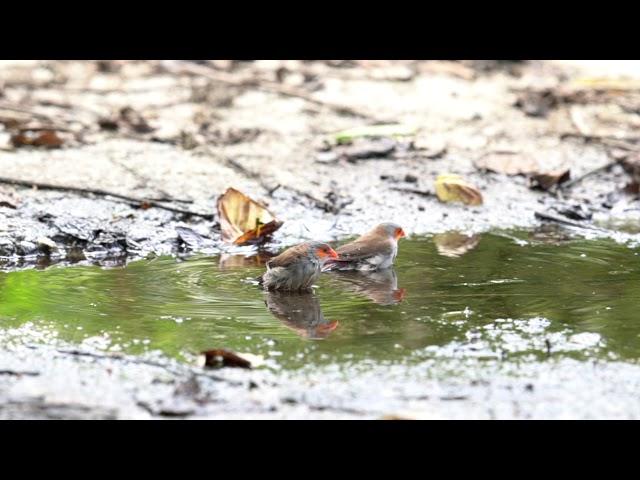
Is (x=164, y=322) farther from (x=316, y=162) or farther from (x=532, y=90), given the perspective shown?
(x=532, y=90)

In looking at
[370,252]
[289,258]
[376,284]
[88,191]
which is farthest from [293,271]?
[88,191]

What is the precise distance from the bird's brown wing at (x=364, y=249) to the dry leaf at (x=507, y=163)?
Answer: 287 centimetres

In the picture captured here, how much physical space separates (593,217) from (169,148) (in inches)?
151

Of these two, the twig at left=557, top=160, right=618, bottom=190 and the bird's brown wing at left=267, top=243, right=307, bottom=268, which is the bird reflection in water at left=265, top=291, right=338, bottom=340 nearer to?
the bird's brown wing at left=267, top=243, right=307, bottom=268

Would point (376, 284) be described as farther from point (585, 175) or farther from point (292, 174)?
point (585, 175)

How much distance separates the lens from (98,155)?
9570mm

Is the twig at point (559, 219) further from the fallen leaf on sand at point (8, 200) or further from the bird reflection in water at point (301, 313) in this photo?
the fallen leaf on sand at point (8, 200)

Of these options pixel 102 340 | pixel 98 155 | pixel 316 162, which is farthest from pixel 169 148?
pixel 102 340

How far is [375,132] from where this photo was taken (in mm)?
10477

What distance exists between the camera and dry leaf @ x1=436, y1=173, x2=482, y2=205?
30.0 feet

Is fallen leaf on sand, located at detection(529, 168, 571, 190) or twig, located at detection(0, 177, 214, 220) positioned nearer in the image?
twig, located at detection(0, 177, 214, 220)

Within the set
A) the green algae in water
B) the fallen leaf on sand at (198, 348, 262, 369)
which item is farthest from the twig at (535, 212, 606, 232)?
the fallen leaf on sand at (198, 348, 262, 369)

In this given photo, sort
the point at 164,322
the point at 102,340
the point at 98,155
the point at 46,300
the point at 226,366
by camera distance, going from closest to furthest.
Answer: the point at 226,366
the point at 102,340
the point at 164,322
the point at 46,300
the point at 98,155

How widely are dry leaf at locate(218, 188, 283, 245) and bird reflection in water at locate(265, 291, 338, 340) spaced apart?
1.41 m
